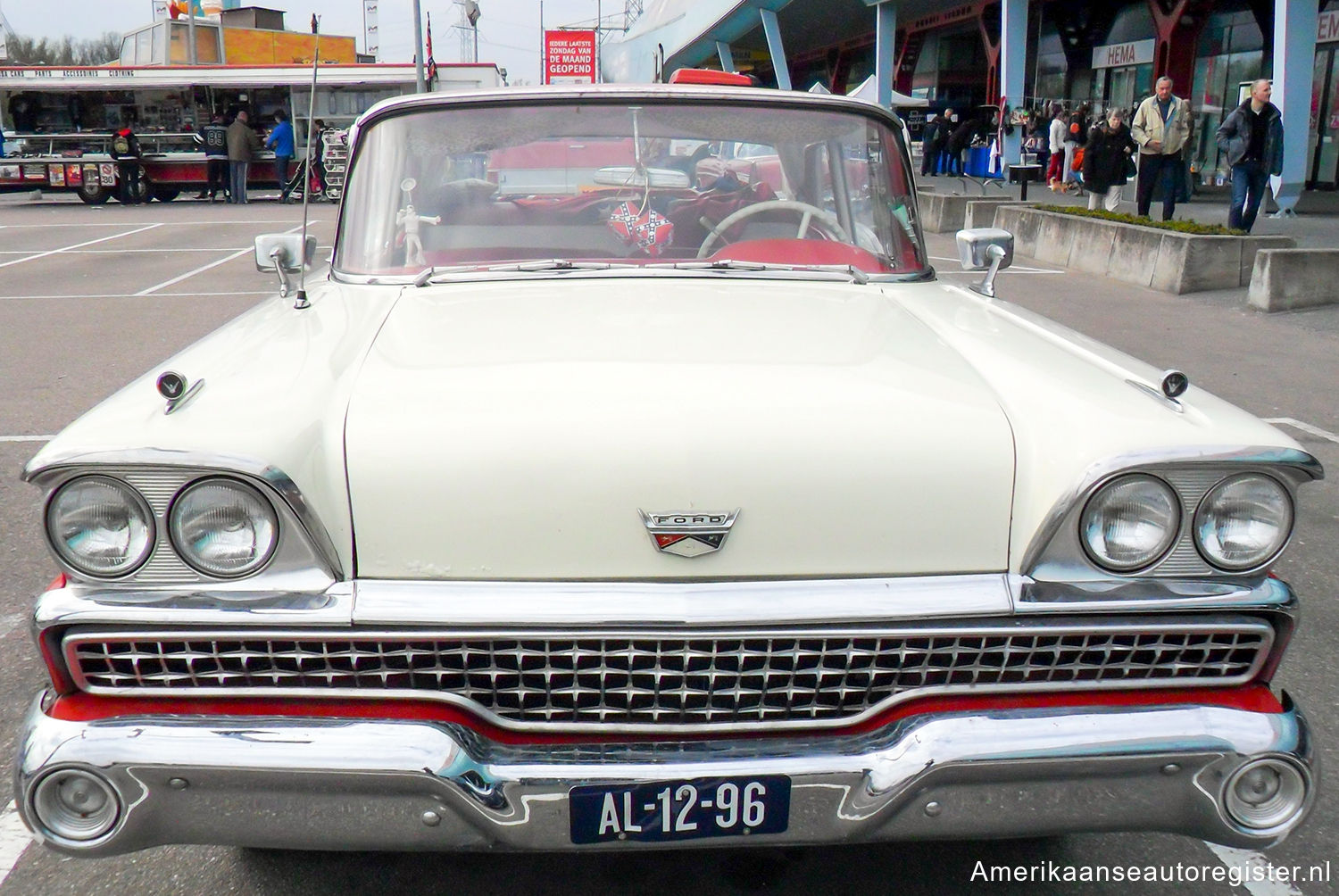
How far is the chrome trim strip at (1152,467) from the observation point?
189cm

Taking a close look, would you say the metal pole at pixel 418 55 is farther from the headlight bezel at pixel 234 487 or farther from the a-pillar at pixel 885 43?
the headlight bezel at pixel 234 487

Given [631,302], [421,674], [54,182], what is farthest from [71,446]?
[54,182]

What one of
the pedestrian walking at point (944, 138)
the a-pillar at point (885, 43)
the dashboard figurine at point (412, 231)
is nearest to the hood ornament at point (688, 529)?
the dashboard figurine at point (412, 231)

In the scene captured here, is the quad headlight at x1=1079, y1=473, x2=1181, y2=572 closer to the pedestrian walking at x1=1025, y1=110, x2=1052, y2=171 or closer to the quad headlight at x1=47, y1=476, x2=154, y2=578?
the quad headlight at x1=47, y1=476, x2=154, y2=578

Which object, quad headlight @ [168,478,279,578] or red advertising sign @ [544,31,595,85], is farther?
red advertising sign @ [544,31,595,85]

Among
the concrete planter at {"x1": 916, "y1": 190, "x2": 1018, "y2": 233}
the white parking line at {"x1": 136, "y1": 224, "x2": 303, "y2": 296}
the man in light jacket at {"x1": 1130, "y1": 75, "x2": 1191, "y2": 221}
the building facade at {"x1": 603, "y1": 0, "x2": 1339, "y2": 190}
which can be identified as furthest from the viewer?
the building facade at {"x1": 603, "y1": 0, "x2": 1339, "y2": 190}

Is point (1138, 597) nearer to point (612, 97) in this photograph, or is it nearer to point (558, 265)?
point (558, 265)

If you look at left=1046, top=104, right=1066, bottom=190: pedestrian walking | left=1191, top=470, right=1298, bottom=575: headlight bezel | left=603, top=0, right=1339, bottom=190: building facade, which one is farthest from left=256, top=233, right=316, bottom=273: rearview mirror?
left=1046, top=104, right=1066, bottom=190: pedestrian walking

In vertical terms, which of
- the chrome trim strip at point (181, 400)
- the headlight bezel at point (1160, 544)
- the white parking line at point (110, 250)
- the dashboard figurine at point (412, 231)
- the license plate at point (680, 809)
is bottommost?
the license plate at point (680, 809)

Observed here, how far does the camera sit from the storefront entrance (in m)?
18.5

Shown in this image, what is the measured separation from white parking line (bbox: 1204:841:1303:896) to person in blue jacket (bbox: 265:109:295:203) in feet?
77.7

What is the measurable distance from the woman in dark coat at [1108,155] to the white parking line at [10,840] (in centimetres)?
1453

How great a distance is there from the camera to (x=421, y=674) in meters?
1.86

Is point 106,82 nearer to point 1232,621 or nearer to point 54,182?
point 54,182
